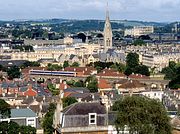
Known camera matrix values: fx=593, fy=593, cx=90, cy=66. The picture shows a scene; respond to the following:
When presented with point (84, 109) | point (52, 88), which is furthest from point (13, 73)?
point (84, 109)

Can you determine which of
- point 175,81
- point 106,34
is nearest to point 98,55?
Answer: point 106,34

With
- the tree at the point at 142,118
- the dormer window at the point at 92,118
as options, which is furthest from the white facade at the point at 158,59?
the tree at the point at 142,118

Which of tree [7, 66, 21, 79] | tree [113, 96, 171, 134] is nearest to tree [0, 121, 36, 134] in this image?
tree [113, 96, 171, 134]

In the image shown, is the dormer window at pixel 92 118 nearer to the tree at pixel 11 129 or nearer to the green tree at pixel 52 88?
the tree at pixel 11 129

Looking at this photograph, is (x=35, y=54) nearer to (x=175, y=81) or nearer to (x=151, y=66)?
Result: (x=151, y=66)

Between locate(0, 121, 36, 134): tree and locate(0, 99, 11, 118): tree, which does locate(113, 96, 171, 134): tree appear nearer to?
locate(0, 121, 36, 134): tree

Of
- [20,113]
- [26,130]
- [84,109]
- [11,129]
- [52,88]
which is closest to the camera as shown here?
[84,109]

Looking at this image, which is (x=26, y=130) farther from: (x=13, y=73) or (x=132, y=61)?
(x=132, y=61)
